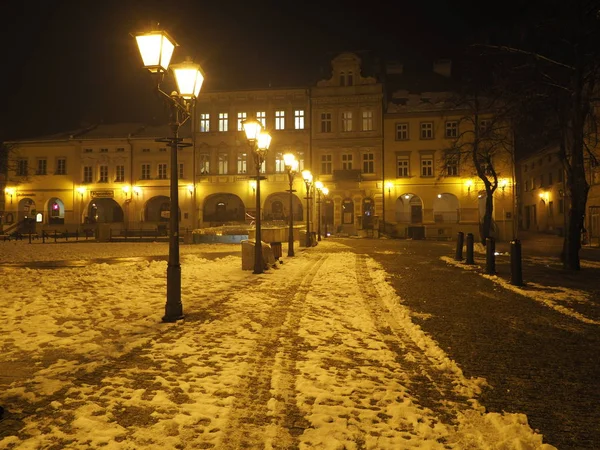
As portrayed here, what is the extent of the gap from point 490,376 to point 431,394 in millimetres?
904

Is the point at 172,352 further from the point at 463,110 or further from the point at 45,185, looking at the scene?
the point at 45,185

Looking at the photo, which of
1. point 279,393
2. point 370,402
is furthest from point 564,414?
point 279,393

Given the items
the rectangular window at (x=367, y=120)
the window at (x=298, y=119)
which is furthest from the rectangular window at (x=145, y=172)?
the rectangular window at (x=367, y=120)

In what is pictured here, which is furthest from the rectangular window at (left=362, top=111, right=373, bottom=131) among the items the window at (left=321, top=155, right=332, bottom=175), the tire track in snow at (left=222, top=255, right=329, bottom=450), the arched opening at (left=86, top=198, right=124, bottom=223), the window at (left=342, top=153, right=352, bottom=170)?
the tire track in snow at (left=222, top=255, right=329, bottom=450)

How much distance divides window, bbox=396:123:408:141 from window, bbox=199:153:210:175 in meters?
19.6

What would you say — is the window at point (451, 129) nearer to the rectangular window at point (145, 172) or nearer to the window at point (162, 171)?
the window at point (162, 171)

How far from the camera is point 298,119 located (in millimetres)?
44875

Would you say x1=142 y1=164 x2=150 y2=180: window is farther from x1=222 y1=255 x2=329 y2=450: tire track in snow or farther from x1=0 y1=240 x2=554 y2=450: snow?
x1=222 y1=255 x2=329 y2=450: tire track in snow

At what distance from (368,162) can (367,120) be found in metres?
4.21

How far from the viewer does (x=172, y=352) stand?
5.32 m

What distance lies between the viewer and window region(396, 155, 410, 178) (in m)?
43.0

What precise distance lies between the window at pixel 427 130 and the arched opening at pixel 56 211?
39.1 meters

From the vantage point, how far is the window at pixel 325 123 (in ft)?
145

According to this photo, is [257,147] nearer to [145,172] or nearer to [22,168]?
Answer: [145,172]
